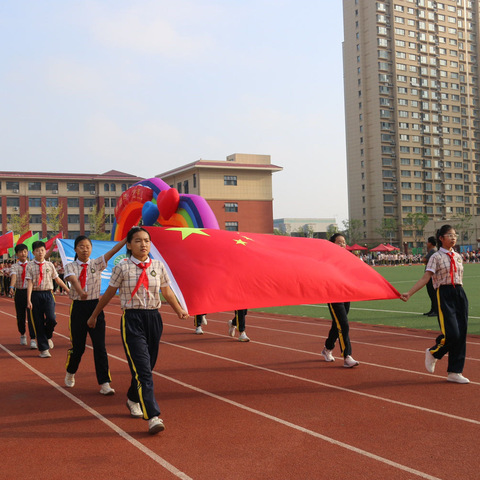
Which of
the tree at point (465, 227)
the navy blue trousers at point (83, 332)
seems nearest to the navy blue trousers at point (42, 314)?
the navy blue trousers at point (83, 332)

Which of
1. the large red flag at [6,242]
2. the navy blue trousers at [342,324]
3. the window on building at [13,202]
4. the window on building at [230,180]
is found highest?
the window on building at [230,180]

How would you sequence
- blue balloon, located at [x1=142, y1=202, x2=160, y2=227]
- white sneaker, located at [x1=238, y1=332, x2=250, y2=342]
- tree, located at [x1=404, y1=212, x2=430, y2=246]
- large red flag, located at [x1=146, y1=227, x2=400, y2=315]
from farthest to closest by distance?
tree, located at [x1=404, y1=212, x2=430, y2=246] → blue balloon, located at [x1=142, y1=202, x2=160, y2=227] → white sneaker, located at [x1=238, y1=332, x2=250, y2=342] → large red flag, located at [x1=146, y1=227, x2=400, y2=315]

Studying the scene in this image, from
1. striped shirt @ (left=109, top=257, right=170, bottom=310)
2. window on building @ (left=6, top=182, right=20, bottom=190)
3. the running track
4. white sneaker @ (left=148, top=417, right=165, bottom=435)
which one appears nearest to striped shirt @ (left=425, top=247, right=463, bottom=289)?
the running track

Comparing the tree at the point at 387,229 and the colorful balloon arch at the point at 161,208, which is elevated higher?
the tree at the point at 387,229

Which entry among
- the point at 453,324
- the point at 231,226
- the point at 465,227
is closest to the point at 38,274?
the point at 453,324

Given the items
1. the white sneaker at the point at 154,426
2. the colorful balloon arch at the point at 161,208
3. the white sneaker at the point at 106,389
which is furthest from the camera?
the colorful balloon arch at the point at 161,208

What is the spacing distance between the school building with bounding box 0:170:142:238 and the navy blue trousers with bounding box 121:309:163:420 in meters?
68.6

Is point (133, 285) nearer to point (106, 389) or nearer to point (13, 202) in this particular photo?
point (106, 389)

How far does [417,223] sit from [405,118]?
16.0 m

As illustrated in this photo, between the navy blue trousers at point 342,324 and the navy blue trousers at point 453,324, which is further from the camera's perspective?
the navy blue trousers at point 342,324

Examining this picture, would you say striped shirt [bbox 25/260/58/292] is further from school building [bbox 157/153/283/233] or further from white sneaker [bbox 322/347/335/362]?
school building [bbox 157/153/283/233]

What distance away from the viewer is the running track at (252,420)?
4047 mm

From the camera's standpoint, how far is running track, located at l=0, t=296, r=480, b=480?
405 centimetres

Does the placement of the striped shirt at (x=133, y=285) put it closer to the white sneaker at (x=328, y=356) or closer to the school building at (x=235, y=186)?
the white sneaker at (x=328, y=356)
